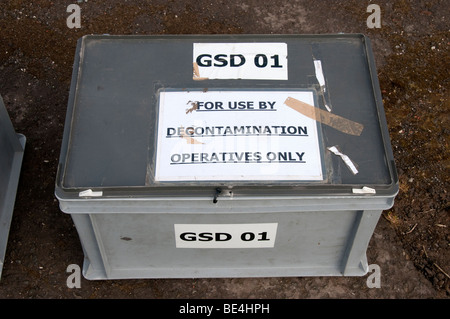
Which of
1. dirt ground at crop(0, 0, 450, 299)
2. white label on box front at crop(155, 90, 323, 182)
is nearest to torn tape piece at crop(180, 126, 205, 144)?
white label on box front at crop(155, 90, 323, 182)

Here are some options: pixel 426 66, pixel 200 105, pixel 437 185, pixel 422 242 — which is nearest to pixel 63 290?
pixel 200 105

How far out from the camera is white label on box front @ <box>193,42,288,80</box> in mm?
3188

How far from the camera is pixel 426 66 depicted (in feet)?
15.1

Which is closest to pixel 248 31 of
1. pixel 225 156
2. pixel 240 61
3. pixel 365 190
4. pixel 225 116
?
pixel 240 61

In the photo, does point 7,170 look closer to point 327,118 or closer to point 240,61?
point 240,61

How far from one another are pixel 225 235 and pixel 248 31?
7.39 ft

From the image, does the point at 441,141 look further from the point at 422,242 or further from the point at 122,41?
the point at 122,41

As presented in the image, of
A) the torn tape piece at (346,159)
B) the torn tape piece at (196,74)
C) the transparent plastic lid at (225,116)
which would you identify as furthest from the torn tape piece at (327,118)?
the torn tape piece at (196,74)

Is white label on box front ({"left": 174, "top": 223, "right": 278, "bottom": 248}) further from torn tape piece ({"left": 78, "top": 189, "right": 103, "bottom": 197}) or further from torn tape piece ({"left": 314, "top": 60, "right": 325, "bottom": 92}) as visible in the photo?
torn tape piece ({"left": 314, "top": 60, "right": 325, "bottom": 92})

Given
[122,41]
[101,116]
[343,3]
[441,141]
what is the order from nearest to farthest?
[101,116], [122,41], [441,141], [343,3]

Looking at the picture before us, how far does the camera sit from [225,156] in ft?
9.48

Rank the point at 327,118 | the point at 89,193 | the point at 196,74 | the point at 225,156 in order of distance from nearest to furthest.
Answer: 1. the point at 89,193
2. the point at 225,156
3. the point at 327,118
4. the point at 196,74

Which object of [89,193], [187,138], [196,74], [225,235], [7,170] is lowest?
[7,170]

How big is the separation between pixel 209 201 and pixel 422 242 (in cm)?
165
